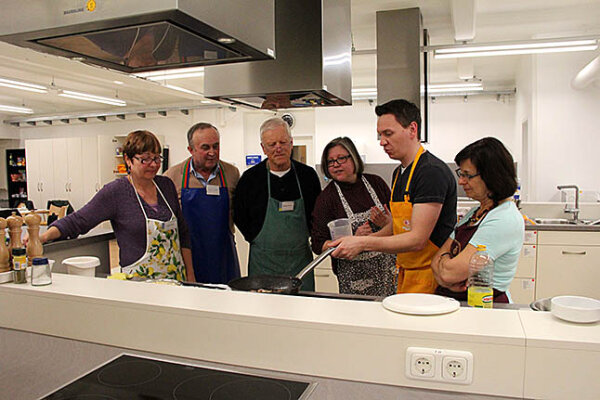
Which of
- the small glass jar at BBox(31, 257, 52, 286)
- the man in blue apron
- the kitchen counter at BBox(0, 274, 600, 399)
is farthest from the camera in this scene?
the man in blue apron

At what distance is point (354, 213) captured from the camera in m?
2.60

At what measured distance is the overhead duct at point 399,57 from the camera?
4328mm

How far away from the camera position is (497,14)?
5.19 meters

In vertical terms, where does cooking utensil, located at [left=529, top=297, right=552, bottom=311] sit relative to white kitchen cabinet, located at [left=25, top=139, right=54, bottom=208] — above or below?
below

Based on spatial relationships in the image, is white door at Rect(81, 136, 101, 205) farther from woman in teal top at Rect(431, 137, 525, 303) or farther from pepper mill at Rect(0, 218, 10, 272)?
woman in teal top at Rect(431, 137, 525, 303)

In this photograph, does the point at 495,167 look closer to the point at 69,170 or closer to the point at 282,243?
the point at 282,243

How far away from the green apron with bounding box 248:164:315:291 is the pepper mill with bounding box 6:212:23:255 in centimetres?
131

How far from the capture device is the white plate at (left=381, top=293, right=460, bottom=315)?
124 centimetres

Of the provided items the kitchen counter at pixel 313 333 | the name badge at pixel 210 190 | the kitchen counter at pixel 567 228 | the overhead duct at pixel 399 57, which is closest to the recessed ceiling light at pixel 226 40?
the kitchen counter at pixel 313 333

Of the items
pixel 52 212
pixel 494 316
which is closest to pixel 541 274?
pixel 494 316

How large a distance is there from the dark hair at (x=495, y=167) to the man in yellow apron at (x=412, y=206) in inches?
7.4

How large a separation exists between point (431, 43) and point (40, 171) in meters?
8.89

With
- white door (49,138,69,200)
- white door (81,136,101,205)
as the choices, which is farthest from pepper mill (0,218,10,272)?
white door (49,138,69,200)

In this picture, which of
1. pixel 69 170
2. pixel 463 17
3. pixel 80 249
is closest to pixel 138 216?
pixel 80 249
